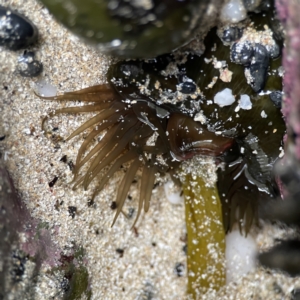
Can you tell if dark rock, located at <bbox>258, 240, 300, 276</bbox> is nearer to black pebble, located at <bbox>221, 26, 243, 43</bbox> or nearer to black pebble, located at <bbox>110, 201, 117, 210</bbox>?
black pebble, located at <bbox>110, 201, 117, 210</bbox>

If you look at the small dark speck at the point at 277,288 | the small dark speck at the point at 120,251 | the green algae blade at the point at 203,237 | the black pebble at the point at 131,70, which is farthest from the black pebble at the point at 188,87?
the small dark speck at the point at 277,288

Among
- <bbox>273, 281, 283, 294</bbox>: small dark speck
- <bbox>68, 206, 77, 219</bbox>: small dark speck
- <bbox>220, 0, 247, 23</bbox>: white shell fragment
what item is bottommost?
<bbox>273, 281, 283, 294</bbox>: small dark speck

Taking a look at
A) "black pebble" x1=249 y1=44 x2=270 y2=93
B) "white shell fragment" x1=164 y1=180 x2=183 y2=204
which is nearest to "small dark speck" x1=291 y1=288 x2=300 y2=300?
"white shell fragment" x1=164 y1=180 x2=183 y2=204

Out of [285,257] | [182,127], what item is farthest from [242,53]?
[285,257]

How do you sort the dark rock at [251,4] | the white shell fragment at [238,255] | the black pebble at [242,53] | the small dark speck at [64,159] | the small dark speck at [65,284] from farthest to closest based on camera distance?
1. the white shell fragment at [238,255]
2. the small dark speck at [64,159]
3. the small dark speck at [65,284]
4. the black pebble at [242,53]
5. the dark rock at [251,4]

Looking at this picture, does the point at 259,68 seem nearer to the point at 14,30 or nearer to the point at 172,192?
the point at 172,192

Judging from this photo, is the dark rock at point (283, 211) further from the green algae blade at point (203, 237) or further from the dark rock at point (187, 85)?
the dark rock at point (187, 85)

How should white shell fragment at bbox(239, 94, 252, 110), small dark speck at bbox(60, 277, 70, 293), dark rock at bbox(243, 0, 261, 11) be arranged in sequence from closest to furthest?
1. dark rock at bbox(243, 0, 261, 11)
2. white shell fragment at bbox(239, 94, 252, 110)
3. small dark speck at bbox(60, 277, 70, 293)
